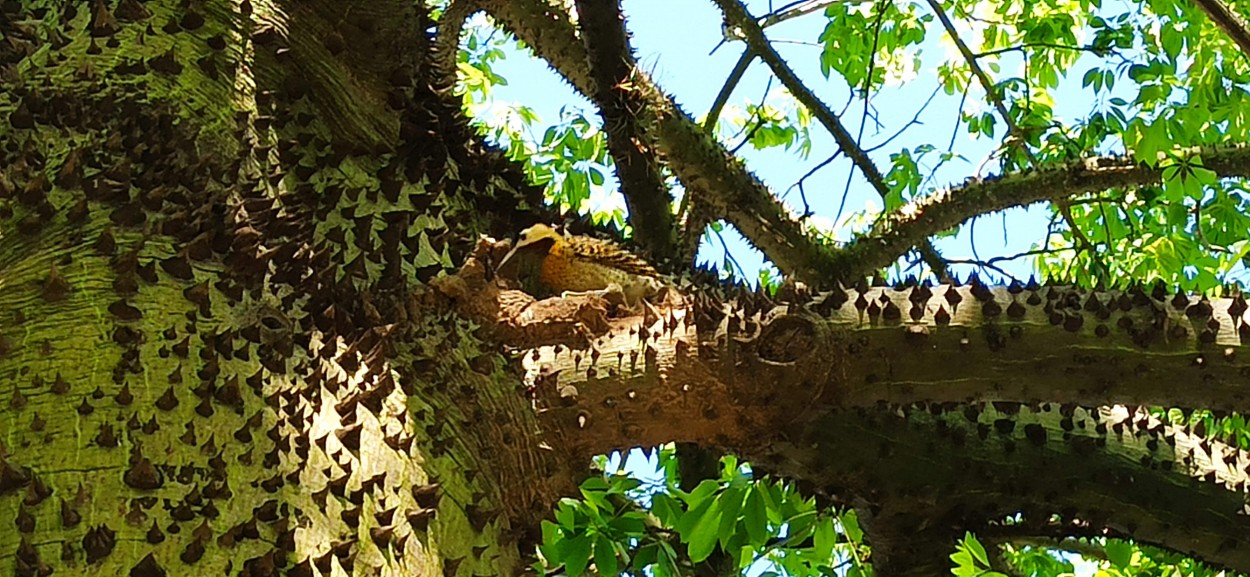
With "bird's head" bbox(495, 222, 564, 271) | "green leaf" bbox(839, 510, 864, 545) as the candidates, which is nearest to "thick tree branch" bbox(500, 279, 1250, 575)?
"bird's head" bbox(495, 222, 564, 271)

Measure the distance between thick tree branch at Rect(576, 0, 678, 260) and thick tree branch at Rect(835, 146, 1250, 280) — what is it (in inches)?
38.1

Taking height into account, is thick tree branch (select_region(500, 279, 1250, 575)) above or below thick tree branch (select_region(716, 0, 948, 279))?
A: below

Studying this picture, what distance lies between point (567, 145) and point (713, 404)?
428 centimetres

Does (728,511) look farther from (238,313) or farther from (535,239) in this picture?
(238,313)

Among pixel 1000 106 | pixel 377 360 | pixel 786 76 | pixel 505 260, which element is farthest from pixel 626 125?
pixel 1000 106

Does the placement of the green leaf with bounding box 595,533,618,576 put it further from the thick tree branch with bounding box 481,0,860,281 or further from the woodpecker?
the thick tree branch with bounding box 481,0,860,281

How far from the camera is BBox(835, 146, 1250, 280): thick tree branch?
171 inches

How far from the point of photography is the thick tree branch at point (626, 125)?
3.46 meters

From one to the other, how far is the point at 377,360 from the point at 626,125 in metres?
1.80

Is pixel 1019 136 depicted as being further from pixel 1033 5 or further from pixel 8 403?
pixel 8 403

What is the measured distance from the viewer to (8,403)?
1.64 metres

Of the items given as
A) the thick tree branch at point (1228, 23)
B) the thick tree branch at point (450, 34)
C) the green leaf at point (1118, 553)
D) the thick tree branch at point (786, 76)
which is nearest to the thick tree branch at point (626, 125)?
the thick tree branch at point (450, 34)

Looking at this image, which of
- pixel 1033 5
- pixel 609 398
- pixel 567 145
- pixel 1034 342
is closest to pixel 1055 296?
pixel 1034 342

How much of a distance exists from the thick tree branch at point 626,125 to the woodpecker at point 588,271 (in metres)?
0.82
